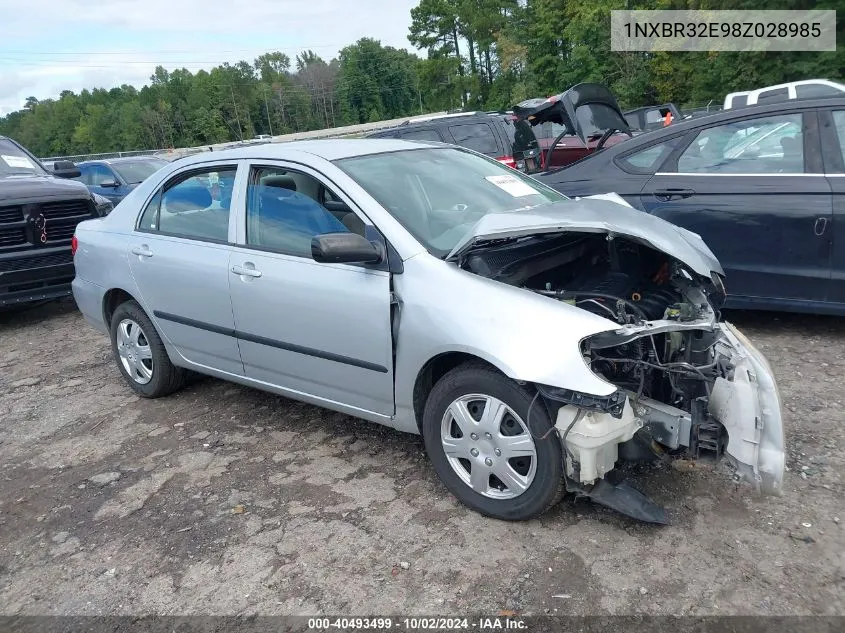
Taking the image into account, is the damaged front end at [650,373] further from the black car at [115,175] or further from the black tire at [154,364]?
the black car at [115,175]

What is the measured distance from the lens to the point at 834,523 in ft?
9.41

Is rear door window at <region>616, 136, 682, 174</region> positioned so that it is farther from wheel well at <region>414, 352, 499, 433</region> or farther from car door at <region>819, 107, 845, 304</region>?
wheel well at <region>414, 352, 499, 433</region>

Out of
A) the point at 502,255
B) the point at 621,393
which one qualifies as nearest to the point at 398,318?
the point at 502,255

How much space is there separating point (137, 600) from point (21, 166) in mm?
7308

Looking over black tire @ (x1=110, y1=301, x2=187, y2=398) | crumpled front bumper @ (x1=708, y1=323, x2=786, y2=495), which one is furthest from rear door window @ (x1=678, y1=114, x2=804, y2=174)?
black tire @ (x1=110, y1=301, x2=187, y2=398)

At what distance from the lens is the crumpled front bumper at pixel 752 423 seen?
8.97ft

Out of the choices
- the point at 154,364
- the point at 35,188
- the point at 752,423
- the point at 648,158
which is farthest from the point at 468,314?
the point at 35,188

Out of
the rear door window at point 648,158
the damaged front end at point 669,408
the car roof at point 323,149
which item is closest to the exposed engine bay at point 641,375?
the damaged front end at point 669,408

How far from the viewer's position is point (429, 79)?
6562 centimetres

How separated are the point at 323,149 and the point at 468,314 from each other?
1539 millimetres

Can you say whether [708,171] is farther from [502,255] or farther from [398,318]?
[398,318]

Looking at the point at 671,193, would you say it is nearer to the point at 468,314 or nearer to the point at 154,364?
the point at 468,314

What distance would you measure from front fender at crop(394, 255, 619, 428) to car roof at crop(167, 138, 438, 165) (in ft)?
3.37

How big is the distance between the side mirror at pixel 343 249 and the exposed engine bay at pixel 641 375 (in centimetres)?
48
